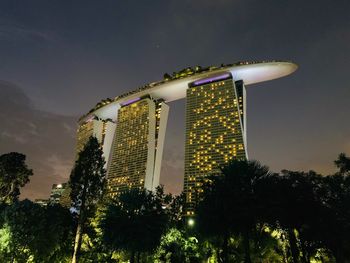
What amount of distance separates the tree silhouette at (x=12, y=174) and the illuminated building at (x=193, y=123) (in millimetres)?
84811

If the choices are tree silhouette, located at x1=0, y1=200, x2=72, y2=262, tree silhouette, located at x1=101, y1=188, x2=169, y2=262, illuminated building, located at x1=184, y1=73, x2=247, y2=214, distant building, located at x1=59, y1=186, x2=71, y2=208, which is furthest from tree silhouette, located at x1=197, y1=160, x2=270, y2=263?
illuminated building, located at x1=184, y1=73, x2=247, y2=214

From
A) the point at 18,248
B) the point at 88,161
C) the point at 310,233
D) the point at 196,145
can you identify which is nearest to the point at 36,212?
the point at 18,248

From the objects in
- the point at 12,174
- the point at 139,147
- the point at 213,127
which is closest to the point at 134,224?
the point at 12,174

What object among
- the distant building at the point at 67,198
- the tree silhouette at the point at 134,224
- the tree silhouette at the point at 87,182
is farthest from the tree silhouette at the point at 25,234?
the distant building at the point at 67,198

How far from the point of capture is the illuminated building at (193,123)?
144 m

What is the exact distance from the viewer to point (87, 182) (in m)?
45.8

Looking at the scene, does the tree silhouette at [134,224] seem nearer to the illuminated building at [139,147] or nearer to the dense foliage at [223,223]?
the dense foliage at [223,223]

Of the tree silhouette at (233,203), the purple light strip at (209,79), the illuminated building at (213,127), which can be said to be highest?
the purple light strip at (209,79)

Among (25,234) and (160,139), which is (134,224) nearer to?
(25,234)

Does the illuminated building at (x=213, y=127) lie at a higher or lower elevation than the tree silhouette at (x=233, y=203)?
higher

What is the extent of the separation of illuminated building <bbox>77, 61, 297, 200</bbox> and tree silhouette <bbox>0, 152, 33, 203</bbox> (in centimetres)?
8481

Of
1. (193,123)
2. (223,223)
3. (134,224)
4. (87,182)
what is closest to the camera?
(223,223)

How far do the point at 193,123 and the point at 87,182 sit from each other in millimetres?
114585

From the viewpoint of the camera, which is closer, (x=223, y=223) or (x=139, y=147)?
(x=223, y=223)
